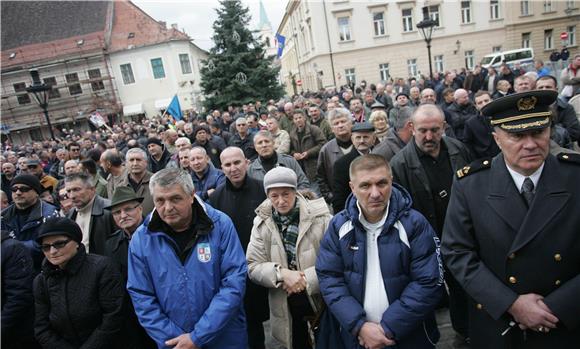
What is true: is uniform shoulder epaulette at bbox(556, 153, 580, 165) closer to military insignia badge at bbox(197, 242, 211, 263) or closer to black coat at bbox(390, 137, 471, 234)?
black coat at bbox(390, 137, 471, 234)

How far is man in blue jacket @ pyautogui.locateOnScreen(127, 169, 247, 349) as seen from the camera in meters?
2.63

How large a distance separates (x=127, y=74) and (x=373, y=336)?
41858 millimetres

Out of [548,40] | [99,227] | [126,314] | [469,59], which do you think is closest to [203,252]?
[126,314]

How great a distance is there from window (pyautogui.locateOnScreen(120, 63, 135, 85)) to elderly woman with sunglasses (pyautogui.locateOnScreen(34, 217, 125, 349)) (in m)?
40.2

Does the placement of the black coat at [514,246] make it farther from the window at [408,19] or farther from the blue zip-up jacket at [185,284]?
the window at [408,19]

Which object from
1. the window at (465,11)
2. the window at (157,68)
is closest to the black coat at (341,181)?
the window at (465,11)

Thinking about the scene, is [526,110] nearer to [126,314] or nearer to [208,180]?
[126,314]

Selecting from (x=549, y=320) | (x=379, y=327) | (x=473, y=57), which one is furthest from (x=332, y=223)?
(x=473, y=57)

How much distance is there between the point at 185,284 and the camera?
264cm

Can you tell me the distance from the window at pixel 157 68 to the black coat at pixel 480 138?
3815 cm

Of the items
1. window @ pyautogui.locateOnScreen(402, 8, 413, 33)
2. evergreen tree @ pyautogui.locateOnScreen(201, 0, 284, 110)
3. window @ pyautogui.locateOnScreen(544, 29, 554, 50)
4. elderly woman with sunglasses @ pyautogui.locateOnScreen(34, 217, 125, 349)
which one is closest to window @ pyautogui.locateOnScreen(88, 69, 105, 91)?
evergreen tree @ pyautogui.locateOnScreen(201, 0, 284, 110)

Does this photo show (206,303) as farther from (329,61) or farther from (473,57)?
(473,57)

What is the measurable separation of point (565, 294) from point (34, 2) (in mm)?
53199

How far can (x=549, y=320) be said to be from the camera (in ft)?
6.53
